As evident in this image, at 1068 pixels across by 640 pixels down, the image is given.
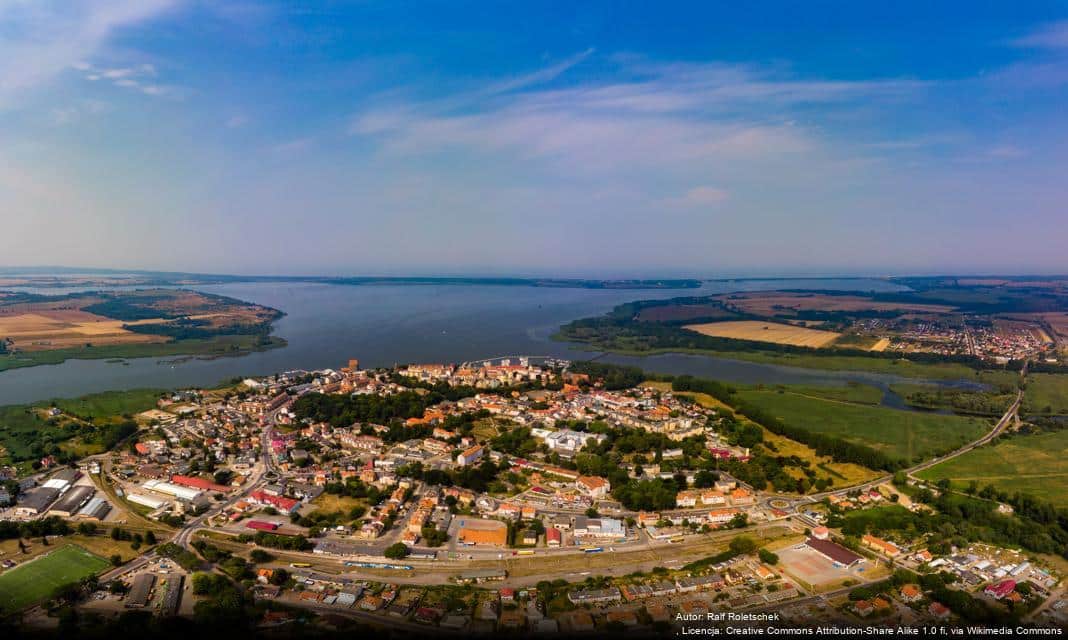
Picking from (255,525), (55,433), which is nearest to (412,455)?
(255,525)

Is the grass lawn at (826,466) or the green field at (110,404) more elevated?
the green field at (110,404)

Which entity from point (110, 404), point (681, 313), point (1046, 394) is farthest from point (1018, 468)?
point (681, 313)

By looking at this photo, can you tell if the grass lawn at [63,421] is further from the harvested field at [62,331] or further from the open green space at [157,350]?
the harvested field at [62,331]

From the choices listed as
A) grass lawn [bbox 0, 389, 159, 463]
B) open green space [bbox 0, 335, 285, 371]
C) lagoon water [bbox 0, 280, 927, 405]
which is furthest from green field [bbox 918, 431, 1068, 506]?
open green space [bbox 0, 335, 285, 371]

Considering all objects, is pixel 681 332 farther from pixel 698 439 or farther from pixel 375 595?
pixel 375 595

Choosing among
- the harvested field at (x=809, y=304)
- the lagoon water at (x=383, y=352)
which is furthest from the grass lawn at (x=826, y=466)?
the harvested field at (x=809, y=304)

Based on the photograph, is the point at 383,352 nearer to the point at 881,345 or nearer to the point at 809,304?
the point at 881,345
